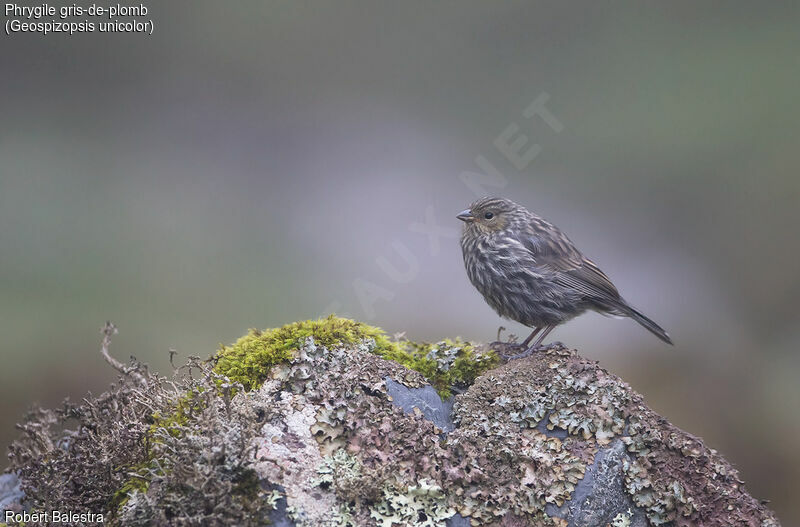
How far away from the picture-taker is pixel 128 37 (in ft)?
46.7

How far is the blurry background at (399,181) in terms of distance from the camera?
9023 millimetres

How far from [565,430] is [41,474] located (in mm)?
2732

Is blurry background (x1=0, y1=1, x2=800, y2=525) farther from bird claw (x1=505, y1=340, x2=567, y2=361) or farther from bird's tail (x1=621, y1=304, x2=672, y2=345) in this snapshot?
bird claw (x1=505, y1=340, x2=567, y2=361)

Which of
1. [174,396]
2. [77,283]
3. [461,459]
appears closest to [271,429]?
[174,396]

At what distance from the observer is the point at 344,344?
417 cm

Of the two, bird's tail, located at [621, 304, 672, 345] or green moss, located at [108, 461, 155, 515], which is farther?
bird's tail, located at [621, 304, 672, 345]

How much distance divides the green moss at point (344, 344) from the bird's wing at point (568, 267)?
108 cm

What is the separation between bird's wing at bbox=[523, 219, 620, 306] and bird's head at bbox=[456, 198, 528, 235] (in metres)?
0.23

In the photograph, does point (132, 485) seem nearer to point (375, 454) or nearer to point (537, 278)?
point (375, 454)

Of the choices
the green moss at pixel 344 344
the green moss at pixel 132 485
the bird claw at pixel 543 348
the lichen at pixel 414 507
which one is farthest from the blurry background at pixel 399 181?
the lichen at pixel 414 507

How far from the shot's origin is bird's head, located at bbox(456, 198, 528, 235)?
236 inches

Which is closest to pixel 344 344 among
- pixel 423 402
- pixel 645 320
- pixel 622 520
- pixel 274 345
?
pixel 274 345

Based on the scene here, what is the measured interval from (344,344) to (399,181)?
31.6ft

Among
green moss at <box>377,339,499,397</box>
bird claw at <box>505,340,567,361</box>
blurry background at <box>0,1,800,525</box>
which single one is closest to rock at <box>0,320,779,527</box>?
bird claw at <box>505,340,567,361</box>
